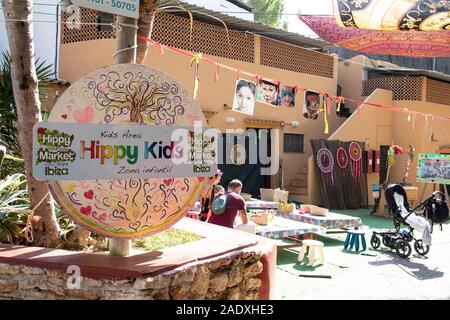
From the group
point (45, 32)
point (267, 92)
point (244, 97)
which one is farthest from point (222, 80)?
point (45, 32)

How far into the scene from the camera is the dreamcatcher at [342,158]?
14523 mm

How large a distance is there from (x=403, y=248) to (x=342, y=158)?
6.87 metres

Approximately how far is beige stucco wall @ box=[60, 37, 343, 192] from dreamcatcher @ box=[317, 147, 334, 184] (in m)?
1.10

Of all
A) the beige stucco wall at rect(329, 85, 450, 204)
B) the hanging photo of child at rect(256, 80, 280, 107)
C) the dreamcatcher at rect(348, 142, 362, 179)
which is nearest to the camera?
the hanging photo of child at rect(256, 80, 280, 107)

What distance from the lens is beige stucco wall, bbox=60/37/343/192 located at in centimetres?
1148

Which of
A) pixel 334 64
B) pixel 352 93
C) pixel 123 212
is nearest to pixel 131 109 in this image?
pixel 123 212

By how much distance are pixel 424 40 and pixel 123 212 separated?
1664cm

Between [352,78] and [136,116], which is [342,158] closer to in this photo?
[352,78]

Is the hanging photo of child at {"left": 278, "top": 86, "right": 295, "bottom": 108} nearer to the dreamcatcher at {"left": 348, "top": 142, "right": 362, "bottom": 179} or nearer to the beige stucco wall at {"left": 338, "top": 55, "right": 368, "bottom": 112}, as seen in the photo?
the dreamcatcher at {"left": 348, "top": 142, "right": 362, "bottom": 179}

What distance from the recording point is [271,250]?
4109 millimetres

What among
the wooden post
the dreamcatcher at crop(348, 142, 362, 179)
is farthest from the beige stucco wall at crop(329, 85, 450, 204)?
the wooden post

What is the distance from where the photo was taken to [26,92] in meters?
3.95
